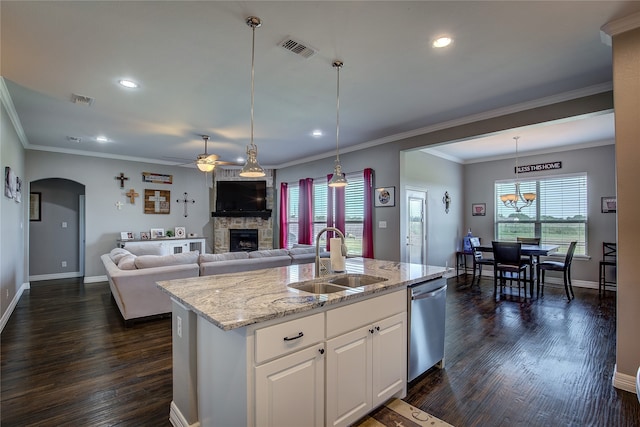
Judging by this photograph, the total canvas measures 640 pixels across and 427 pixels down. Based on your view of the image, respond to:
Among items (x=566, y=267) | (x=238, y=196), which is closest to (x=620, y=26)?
(x=566, y=267)

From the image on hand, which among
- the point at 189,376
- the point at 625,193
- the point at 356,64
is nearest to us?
the point at 189,376

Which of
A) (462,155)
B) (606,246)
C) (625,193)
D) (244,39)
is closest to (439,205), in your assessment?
(462,155)

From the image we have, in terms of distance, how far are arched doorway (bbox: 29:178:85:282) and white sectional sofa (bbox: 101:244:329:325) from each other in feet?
11.4

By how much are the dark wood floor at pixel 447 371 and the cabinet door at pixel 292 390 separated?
1.02 metres

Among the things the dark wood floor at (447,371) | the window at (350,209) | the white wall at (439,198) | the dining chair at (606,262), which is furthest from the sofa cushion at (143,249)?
the dining chair at (606,262)

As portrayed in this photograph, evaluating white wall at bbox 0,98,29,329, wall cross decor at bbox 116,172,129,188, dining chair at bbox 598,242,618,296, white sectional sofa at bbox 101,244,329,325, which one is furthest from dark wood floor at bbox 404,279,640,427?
wall cross decor at bbox 116,172,129,188

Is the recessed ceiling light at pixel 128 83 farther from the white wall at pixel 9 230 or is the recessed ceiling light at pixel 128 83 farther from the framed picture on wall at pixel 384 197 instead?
the framed picture on wall at pixel 384 197

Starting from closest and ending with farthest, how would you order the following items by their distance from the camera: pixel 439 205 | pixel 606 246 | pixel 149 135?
1. pixel 149 135
2. pixel 606 246
3. pixel 439 205

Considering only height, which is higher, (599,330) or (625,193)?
(625,193)

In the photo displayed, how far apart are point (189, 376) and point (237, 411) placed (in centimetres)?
54

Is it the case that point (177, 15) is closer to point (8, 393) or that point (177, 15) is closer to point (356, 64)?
point (356, 64)

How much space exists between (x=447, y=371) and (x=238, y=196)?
6675 mm

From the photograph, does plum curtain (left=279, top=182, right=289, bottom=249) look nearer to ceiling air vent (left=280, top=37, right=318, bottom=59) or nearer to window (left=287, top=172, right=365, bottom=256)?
window (left=287, top=172, right=365, bottom=256)

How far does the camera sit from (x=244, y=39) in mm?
2467
